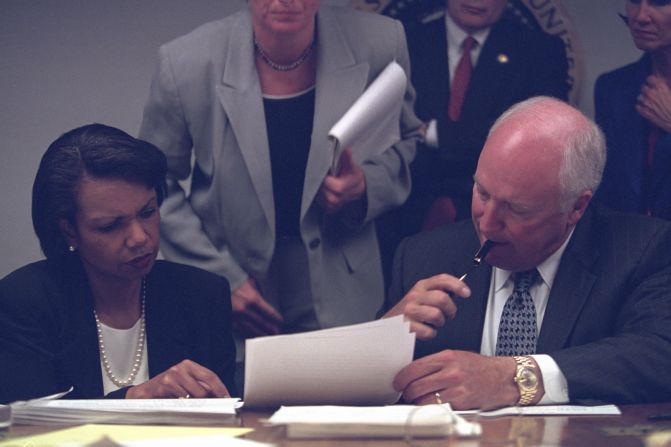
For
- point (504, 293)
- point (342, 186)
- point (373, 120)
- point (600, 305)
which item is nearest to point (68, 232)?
point (342, 186)

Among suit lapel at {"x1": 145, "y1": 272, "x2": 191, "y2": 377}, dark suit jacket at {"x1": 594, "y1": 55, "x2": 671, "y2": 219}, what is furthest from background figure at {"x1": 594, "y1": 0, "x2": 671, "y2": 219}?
suit lapel at {"x1": 145, "y1": 272, "x2": 191, "y2": 377}

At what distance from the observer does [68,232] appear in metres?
2.87

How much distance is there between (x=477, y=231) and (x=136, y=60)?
6.50 ft

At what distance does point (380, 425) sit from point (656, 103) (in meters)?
1.79

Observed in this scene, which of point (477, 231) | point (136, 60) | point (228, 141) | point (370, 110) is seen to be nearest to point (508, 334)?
point (477, 231)

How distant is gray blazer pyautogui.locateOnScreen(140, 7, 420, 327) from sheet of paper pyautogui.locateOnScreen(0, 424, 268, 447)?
3.96 ft

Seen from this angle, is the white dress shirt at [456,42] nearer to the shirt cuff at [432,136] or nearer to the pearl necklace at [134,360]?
the shirt cuff at [432,136]

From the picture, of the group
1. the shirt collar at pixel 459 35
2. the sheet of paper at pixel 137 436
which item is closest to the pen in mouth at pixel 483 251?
the sheet of paper at pixel 137 436

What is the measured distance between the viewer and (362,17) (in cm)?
345

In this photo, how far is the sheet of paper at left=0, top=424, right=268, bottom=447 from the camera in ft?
6.48

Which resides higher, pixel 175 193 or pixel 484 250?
pixel 175 193

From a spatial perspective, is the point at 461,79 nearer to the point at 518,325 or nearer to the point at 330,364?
the point at 518,325

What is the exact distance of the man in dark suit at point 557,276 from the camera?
8.11 feet

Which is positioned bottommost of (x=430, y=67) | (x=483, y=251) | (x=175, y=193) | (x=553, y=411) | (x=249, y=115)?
(x=553, y=411)
